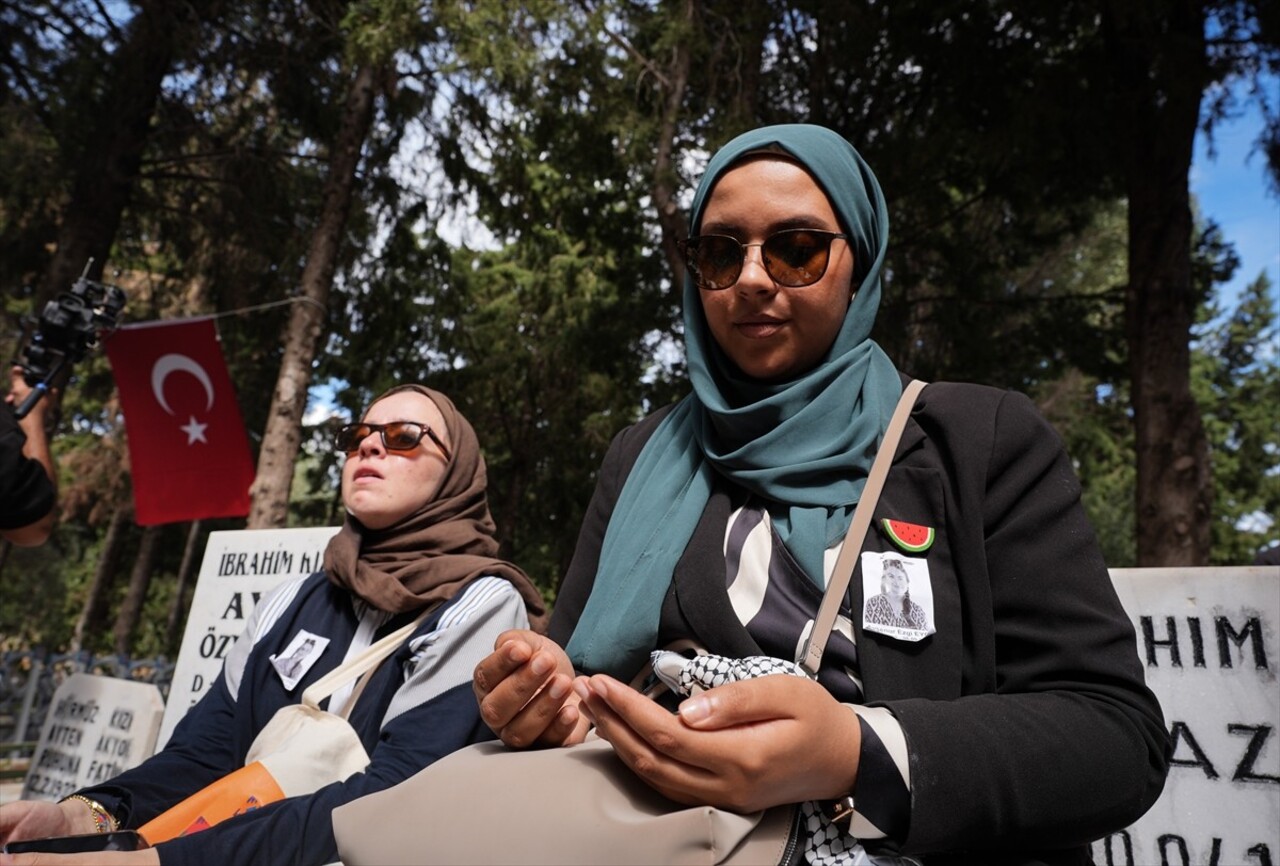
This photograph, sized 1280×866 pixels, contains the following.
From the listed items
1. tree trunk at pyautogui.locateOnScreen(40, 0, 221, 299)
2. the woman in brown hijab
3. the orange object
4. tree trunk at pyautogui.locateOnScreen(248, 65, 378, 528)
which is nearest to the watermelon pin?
the woman in brown hijab

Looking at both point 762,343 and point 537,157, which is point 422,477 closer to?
point 762,343

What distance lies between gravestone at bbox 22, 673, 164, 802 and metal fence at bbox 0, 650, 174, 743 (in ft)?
10.9

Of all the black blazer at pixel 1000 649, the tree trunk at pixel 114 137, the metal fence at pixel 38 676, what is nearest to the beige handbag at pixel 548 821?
the black blazer at pixel 1000 649

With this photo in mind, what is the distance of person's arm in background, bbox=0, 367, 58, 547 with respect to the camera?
4281 millimetres

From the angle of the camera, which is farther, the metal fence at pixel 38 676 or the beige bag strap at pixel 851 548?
the metal fence at pixel 38 676

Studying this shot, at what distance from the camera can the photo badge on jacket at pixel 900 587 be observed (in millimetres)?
1399

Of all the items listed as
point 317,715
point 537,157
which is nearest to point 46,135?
point 537,157

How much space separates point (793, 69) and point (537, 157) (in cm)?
291

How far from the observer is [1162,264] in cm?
725

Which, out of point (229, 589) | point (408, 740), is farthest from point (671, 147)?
point (408, 740)

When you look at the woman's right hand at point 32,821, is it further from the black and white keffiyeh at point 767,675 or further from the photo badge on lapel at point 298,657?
the black and white keffiyeh at point 767,675

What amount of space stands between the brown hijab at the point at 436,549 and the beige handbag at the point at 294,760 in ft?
0.49

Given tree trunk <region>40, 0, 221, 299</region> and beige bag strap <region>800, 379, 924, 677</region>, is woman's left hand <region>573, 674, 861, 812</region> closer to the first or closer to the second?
beige bag strap <region>800, 379, 924, 677</region>

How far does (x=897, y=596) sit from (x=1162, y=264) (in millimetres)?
6985
